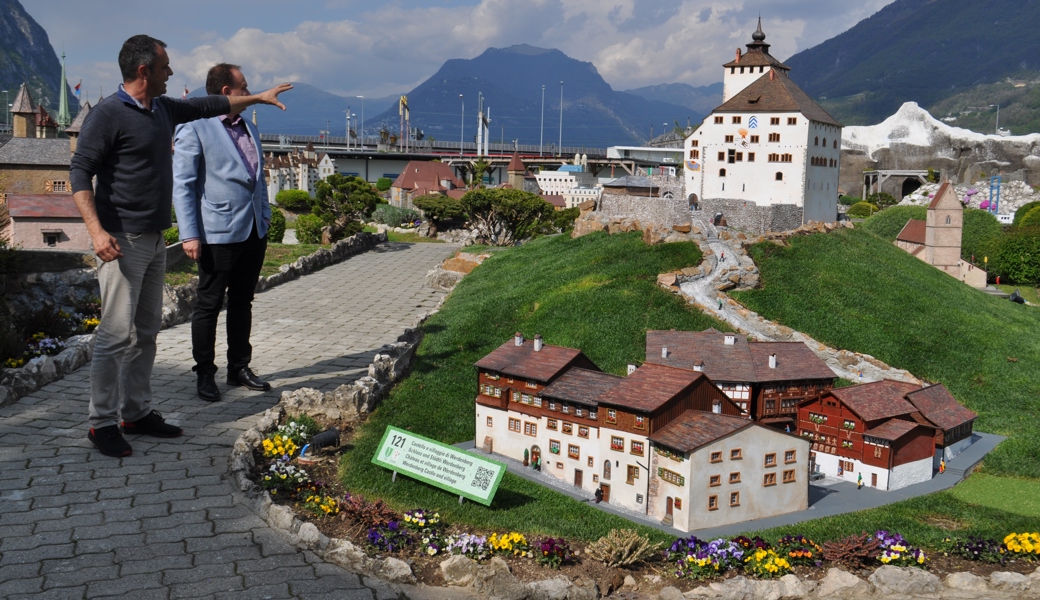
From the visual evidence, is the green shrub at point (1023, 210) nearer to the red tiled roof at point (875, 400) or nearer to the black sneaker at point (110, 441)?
the red tiled roof at point (875, 400)

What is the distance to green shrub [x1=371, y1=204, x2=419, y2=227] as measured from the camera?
61.5 meters

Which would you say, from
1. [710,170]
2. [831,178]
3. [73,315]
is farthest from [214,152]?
[831,178]

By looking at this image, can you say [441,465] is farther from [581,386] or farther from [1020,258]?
[1020,258]

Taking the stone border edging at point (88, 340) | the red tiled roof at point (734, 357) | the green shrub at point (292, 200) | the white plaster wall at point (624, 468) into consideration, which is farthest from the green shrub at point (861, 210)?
the white plaster wall at point (624, 468)

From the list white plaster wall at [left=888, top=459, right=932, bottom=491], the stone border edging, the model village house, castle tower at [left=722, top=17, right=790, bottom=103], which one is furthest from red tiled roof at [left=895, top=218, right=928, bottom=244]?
white plaster wall at [left=888, top=459, right=932, bottom=491]

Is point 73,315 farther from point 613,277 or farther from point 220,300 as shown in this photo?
point 613,277

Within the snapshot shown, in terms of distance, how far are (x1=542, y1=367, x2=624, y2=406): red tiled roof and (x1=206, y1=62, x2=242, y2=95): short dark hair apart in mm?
5397

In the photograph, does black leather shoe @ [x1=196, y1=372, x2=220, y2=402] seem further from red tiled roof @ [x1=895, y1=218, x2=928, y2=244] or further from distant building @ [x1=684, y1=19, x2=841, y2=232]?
red tiled roof @ [x1=895, y1=218, x2=928, y2=244]

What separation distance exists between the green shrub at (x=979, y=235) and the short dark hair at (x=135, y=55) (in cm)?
5784

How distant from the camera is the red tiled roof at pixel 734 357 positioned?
41.9 ft

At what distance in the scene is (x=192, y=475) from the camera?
8.42 m

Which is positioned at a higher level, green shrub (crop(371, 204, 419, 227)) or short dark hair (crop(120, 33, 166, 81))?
short dark hair (crop(120, 33, 166, 81))

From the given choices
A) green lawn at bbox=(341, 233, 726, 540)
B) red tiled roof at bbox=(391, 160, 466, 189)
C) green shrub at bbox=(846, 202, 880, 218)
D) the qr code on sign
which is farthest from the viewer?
red tiled roof at bbox=(391, 160, 466, 189)

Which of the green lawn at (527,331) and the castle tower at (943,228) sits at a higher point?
the castle tower at (943,228)
